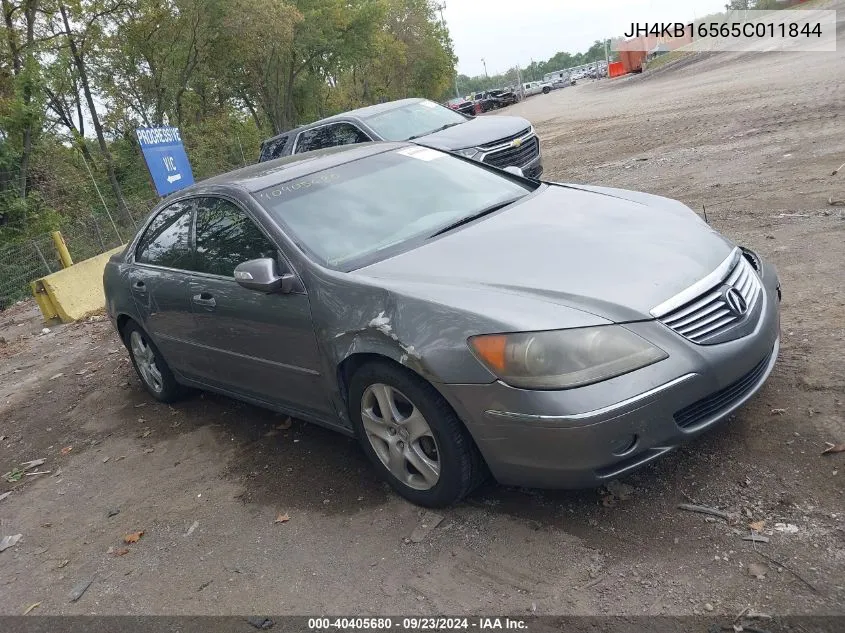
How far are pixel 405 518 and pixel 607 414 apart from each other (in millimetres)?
1221

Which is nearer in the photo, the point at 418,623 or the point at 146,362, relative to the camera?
the point at 418,623

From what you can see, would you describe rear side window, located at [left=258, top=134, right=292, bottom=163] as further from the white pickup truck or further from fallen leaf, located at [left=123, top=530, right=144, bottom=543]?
the white pickup truck

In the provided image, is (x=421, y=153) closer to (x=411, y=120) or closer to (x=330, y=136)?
(x=411, y=120)

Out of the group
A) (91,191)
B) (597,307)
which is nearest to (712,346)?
(597,307)

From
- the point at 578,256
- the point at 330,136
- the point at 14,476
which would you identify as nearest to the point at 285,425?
the point at 14,476

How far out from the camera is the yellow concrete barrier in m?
10.9

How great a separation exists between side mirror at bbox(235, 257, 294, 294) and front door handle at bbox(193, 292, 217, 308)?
2.36 ft

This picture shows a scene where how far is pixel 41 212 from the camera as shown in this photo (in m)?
20.2

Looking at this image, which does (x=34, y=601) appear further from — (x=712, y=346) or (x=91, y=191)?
(x=91, y=191)

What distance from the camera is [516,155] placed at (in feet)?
34.3

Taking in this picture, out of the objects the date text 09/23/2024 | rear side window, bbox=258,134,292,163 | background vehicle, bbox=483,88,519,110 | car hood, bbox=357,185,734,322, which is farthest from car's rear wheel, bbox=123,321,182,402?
background vehicle, bbox=483,88,519,110

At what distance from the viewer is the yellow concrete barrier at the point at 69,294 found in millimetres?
10875

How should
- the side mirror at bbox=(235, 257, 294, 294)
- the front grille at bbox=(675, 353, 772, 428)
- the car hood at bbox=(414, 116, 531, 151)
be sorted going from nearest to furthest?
the front grille at bbox=(675, 353, 772, 428)
the side mirror at bbox=(235, 257, 294, 294)
the car hood at bbox=(414, 116, 531, 151)

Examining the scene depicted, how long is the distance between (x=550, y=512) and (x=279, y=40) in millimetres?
33992
